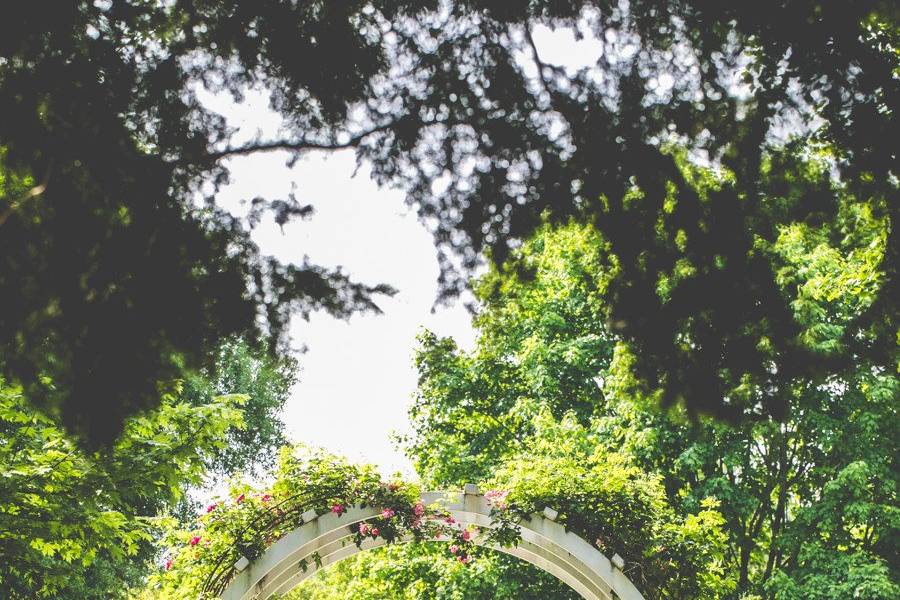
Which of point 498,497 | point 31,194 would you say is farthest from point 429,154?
point 498,497

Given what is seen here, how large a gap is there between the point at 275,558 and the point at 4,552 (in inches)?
81.8

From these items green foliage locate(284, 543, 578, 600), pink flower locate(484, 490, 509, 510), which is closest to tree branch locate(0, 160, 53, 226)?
pink flower locate(484, 490, 509, 510)

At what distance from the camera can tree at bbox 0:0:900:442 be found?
9.09 ft

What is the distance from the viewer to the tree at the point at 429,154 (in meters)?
2.77

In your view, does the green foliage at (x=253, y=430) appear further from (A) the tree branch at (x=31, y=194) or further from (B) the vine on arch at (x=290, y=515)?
(A) the tree branch at (x=31, y=194)

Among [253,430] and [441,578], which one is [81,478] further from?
[253,430]

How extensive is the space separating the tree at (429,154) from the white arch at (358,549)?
3.68 m

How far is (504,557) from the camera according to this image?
1156cm

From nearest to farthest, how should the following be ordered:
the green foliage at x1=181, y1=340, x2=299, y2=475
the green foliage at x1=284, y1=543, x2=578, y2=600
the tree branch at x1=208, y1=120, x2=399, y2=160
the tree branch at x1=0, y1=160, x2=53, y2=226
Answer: the tree branch at x1=0, y1=160, x2=53, y2=226
the tree branch at x1=208, y1=120, x2=399, y2=160
the green foliage at x1=284, y1=543, x2=578, y2=600
the green foliage at x1=181, y1=340, x2=299, y2=475

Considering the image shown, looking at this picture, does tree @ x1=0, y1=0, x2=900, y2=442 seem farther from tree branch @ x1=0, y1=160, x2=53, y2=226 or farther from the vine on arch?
the vine on arch

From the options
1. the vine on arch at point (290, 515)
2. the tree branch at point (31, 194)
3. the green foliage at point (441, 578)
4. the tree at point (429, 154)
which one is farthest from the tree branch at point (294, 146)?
the green foliage at point (441, 578)

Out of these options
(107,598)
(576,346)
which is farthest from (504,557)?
(107,598)

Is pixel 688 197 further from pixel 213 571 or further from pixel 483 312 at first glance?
pixel 213 571

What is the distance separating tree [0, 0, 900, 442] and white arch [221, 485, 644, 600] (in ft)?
12.1
